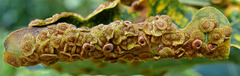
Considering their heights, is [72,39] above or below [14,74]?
above

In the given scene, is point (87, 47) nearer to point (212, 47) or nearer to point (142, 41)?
point (142, 41)

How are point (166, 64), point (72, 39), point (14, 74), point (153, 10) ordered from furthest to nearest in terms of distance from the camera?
1. point (14, 74)
2. point (166, 64)
3. point (153, 10)
4. point (72, 39)

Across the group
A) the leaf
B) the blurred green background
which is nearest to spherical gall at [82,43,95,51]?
the leaf

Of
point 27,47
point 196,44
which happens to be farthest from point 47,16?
point 196,44

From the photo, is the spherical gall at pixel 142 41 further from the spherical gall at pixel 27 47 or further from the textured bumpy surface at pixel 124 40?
the spherical gall at pixel 27 47

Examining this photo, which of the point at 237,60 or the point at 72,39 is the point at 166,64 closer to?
the point at 237,60

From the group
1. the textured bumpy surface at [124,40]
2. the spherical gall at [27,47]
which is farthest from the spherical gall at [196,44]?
the spherical gall at [27,47]

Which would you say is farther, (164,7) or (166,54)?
(164,7)

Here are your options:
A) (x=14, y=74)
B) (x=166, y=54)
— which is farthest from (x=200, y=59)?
(x=14, y=74)
